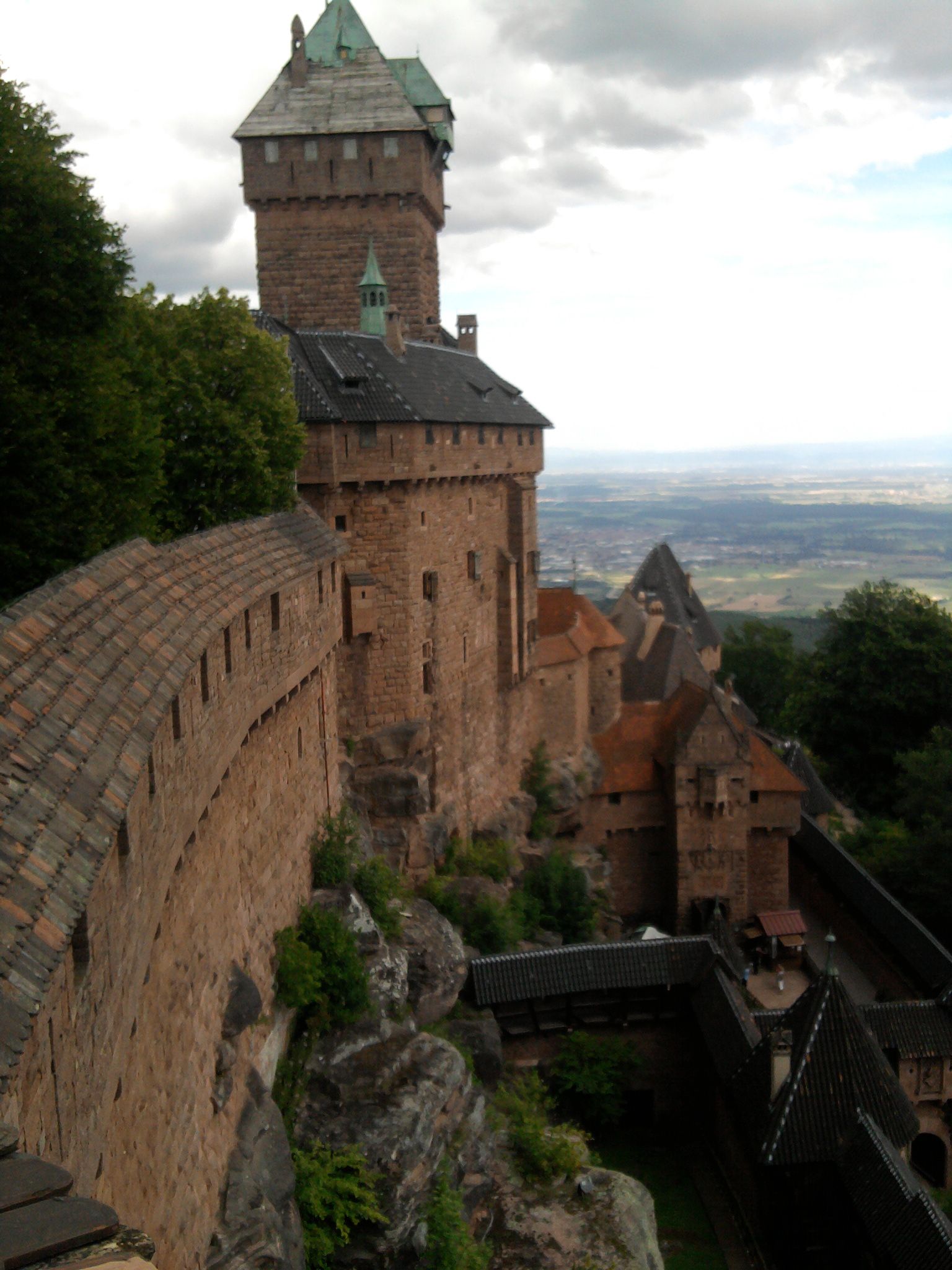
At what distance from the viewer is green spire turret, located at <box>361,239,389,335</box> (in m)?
27.3

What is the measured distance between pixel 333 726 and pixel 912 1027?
15.5 m

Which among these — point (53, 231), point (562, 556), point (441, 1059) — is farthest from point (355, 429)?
point (562, 556)

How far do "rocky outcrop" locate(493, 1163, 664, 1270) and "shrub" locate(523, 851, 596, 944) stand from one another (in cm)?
1004

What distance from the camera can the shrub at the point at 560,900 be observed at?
2958 centimetres

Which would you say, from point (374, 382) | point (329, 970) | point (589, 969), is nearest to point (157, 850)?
point (329, 970)

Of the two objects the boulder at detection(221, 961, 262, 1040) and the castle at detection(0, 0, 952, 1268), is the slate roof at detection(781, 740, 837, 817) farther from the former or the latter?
the boulder at detection(221, 961, 262, 1040)

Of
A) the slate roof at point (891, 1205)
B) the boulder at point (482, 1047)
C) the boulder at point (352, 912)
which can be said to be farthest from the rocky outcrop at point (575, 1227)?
the boulder at point (352, 912)

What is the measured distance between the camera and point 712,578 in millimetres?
148625

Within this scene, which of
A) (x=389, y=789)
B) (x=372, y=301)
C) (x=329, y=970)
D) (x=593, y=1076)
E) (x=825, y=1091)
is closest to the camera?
(x=329, y=970)

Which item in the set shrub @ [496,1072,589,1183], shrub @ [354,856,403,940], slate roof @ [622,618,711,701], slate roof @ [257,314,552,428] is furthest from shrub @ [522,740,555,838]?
shrub @ [354,856,403,940]

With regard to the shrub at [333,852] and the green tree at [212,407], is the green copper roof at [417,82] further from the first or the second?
the shrub at [333,852]

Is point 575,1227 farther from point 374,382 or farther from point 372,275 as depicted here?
point 372,275

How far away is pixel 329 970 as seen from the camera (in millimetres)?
14695

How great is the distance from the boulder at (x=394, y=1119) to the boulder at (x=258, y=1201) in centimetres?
163
